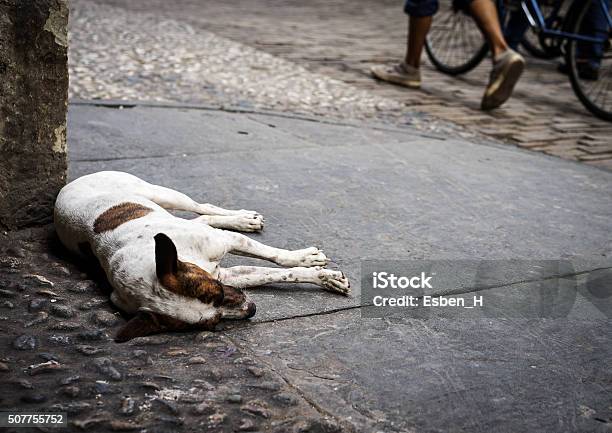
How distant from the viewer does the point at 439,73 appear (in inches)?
347

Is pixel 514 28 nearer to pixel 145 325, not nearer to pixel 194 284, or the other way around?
pixel 194 284

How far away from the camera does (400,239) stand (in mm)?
3883

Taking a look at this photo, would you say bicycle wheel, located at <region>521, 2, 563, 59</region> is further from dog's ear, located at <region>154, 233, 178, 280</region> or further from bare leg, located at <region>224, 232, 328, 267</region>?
dog's ear, located at <region>154, 233, 178, 280</region>

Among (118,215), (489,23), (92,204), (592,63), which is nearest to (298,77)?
(489,23)

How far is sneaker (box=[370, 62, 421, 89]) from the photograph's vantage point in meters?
7.85

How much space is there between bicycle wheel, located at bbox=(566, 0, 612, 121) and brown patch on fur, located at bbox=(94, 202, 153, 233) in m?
5.02

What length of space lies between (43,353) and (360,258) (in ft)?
4.96

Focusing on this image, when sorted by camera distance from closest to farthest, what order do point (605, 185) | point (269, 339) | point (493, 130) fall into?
point (269, 339)
point (605, 185)
point (493, 130)

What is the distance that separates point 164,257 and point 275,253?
32.1 inches

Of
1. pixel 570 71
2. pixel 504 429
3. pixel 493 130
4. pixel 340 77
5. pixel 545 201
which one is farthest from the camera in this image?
pixel 340 77

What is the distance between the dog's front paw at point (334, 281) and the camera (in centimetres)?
326

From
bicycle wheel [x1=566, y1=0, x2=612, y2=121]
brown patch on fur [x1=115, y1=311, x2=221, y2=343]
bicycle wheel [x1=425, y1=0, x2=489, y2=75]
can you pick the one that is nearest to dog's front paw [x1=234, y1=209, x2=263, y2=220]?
brown patch on fur [x1=115, y1=311, x2=221, y2=343]

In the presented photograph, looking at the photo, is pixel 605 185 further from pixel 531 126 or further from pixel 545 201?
pixel 531 126

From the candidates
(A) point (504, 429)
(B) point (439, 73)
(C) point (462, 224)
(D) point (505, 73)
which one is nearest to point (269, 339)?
(A) point (504, 429)
